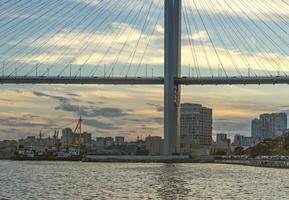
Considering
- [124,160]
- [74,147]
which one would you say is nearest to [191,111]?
[74,147]

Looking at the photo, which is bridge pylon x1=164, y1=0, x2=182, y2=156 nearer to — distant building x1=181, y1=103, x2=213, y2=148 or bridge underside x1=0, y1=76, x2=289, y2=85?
bridge underside x1=0, y1=76, x2=289, y2=85

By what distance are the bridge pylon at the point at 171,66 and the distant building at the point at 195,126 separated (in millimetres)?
74949

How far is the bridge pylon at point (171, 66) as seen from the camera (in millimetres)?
65500

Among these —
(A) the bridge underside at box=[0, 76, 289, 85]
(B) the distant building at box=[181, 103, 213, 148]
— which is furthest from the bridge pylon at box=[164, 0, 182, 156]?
(B) the distant building at box=[181, 103, 213, 148]

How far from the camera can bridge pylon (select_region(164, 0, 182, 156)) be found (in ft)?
215

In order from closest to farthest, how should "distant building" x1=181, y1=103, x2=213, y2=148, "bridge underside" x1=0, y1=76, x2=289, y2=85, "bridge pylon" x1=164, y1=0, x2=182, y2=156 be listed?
"bridge pylon" x1=164, y1=0, x2=182, y2=156, "bridge underside" x1=0, y1=76, x2=289, y2=85, "distant building" x1=181, y1=103, x2=213, y2=148

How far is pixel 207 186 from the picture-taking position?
33.5 meters

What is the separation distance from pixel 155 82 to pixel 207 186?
3646 cm

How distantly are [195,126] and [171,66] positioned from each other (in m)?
81.5

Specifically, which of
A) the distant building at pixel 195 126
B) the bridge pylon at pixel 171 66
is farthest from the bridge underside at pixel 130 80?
the distant building at pixel 195 126

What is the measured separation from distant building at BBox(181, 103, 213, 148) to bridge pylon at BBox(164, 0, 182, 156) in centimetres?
7495

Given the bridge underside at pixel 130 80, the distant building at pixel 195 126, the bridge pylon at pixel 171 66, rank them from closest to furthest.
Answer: the bridge pylon at pixel 171 66 → the bridge underside at pixel 130 80 → the distant building at pixel 195 126

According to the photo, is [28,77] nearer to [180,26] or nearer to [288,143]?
[180,26]

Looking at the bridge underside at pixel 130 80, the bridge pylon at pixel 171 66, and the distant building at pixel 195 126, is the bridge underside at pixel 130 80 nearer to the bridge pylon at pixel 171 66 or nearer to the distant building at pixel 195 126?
the bridge pylon at pixel 171 66
